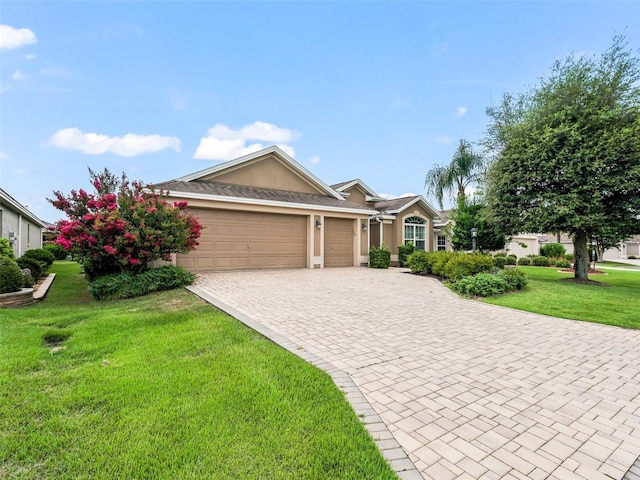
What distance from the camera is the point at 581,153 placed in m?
11.5

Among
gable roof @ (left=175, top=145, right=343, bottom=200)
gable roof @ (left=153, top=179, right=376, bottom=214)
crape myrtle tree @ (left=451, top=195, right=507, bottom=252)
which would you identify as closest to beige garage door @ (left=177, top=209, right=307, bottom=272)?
gable roof @ (left=153, top=179, right=376, bottom=214)

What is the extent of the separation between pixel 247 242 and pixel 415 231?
1180cm

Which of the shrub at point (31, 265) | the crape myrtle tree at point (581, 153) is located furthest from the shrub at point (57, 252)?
the crape myrtle tree at point (581, 153)

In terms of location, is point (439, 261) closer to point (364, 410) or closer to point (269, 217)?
point (269, 217)

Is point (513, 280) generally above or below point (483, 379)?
above

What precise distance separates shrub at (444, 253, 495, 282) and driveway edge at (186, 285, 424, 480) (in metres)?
8.20

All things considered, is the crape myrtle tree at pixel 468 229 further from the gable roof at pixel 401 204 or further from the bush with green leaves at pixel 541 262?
the bush with green leaves at pixel 541 262

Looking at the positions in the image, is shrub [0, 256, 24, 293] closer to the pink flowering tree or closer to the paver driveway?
the pink flowering tree

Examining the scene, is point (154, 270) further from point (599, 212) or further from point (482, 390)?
point (599, 212)

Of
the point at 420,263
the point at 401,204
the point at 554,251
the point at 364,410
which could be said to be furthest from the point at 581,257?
the point at 554,251

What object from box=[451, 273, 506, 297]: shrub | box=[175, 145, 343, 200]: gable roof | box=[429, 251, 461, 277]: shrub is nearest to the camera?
box=[451, 273, 506, 297]: shrub

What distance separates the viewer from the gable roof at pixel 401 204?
20.1 meters

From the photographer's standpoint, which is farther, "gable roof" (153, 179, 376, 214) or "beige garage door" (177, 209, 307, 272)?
"beige garage door" (177, 209, 307, 272)

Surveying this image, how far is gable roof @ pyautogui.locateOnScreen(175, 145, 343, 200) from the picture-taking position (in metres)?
14.3
